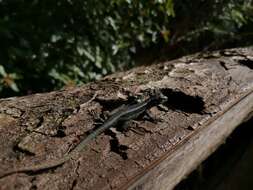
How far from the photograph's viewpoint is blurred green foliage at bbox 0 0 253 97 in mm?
3855

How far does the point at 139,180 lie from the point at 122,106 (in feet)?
2.02

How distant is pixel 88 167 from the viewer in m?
1.86

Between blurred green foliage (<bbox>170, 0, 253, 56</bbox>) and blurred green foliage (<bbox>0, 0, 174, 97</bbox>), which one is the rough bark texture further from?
blurred green foliage (<bbox>170, 0, 253, 56</bbox>)

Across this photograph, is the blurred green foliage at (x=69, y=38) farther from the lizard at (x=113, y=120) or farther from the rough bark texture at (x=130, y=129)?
the lizard at (x=113, y=120)

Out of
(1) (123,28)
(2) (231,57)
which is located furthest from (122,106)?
(1) (123,28)

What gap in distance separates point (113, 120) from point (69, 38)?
204 cm

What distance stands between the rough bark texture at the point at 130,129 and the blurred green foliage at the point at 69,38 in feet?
4.01

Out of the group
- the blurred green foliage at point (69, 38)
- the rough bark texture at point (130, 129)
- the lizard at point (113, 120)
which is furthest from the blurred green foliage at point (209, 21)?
the lizard at point (113, 120)

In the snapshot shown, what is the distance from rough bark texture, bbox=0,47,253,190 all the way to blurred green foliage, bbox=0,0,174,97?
4.00 ft

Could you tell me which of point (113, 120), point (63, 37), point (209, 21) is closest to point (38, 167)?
point (113, 120)

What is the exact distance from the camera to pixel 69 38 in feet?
13.5

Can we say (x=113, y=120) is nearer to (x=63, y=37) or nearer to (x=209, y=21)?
(x=63, y=37)

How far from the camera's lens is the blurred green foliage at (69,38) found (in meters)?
3.86

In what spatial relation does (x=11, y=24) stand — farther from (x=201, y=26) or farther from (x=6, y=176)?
(x=201, y=26)
